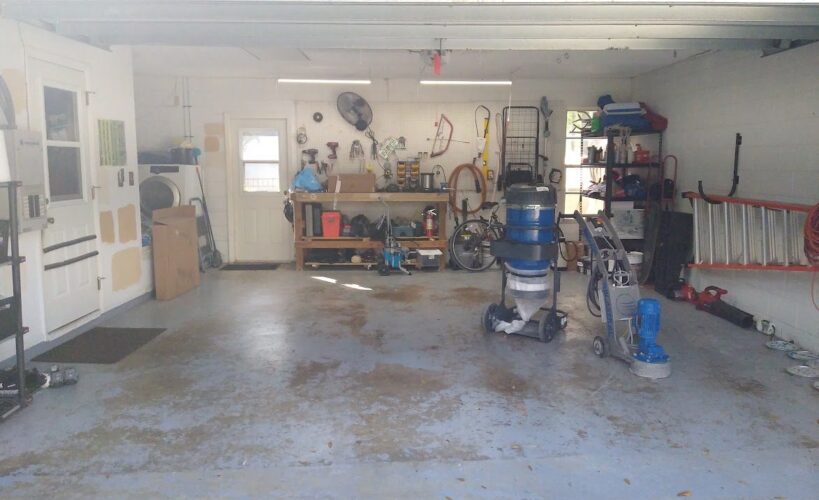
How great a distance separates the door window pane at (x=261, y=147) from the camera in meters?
8.70

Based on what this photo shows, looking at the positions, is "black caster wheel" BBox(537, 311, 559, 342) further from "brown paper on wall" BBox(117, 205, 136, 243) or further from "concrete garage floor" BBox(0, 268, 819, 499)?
"brown paper on wall" BBox(117, 205, 136, 243)

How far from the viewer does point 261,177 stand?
8.78 metres

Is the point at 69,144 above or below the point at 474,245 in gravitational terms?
above

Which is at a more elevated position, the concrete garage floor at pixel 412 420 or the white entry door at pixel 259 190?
the white entry door at pixel 259 190

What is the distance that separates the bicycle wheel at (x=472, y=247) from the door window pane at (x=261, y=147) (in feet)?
9.46

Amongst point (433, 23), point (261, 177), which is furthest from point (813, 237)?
point (261, 177)

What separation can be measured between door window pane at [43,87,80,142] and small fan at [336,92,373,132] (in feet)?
12.9

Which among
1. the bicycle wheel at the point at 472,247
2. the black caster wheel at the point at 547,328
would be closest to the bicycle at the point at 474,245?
the bicycle wheel at the point at 472,247

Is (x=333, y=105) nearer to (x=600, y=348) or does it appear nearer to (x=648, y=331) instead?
(x=600, y=348)

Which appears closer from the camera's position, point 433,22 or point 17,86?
point 433,22

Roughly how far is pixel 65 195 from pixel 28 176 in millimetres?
827

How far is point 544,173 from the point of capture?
870cm

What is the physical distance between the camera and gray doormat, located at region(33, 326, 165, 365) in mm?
4496

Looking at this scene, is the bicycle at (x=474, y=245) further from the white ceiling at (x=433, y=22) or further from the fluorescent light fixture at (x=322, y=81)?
the white ceiling at (x=433, y=22)
